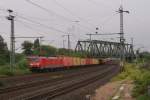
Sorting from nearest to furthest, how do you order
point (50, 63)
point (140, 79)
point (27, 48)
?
point (140, 79) → point (50, 63) → point (27, 48)

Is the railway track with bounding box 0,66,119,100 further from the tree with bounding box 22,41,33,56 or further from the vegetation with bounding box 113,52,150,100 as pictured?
the tree with bounding box 22,41,33,56

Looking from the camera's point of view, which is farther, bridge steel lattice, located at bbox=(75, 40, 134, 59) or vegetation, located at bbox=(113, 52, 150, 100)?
bridge steel lattice, located at bbox=(75, 40, 134, 59)

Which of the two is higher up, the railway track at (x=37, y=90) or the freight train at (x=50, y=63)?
the freight train at (x=50, y=63)

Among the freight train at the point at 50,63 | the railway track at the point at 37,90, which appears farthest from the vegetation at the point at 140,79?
the freight train at the point at 50,63

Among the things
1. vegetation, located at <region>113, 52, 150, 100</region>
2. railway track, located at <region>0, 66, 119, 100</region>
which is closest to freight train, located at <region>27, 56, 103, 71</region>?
vegetation, located at <region>113, 52, 150, 100</region>

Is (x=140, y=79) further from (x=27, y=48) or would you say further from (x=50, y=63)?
(x=27, y=48)

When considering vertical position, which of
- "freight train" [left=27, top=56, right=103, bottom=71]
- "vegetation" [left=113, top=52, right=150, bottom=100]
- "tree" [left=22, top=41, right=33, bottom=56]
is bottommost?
"vegetation" [left=113, top=52, right=150, bottom=100]

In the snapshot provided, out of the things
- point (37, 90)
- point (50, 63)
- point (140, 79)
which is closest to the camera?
point (140, 79)

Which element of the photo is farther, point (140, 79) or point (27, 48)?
point (27, 48)

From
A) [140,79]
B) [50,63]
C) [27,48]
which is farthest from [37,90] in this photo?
[27,48]

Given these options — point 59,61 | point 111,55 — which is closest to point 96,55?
point 111,55

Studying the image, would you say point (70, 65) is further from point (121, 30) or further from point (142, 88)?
point (142, 88)

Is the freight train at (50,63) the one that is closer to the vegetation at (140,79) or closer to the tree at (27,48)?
→ the vegetation at (140,79)

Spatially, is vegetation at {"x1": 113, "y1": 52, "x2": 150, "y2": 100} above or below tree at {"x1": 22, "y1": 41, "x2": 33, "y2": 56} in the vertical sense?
below
